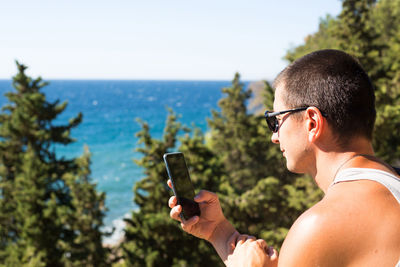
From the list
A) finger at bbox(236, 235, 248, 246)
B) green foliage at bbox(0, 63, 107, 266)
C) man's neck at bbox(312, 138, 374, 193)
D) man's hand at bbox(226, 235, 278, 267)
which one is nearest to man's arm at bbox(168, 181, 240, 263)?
finger at bbox(236, 235, 248, 246)

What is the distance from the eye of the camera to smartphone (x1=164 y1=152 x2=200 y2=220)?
282cm

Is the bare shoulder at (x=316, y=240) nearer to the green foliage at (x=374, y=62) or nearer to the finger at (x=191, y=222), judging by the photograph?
the finger at (x=191, y=222)

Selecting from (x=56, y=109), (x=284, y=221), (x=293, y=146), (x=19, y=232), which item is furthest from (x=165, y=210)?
(x=293, y=146)

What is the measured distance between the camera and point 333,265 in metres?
1.44

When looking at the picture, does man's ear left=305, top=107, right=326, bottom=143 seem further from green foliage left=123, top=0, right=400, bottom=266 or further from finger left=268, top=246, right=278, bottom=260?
green foliage left=123, top=0, right=400, bottom=266

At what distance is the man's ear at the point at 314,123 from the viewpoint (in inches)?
71.7

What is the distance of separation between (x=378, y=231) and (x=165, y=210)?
45.0 ft

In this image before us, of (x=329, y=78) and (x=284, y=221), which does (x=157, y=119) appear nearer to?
(x=284, y=221)

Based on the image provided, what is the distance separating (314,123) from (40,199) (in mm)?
18491

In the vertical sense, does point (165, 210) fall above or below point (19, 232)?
above

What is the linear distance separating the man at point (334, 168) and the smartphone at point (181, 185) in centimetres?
46

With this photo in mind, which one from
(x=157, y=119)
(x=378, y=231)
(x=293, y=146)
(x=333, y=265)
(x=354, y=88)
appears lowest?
(x=157, y=119)

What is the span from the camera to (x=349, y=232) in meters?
1.43

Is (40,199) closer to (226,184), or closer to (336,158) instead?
(226,184)
